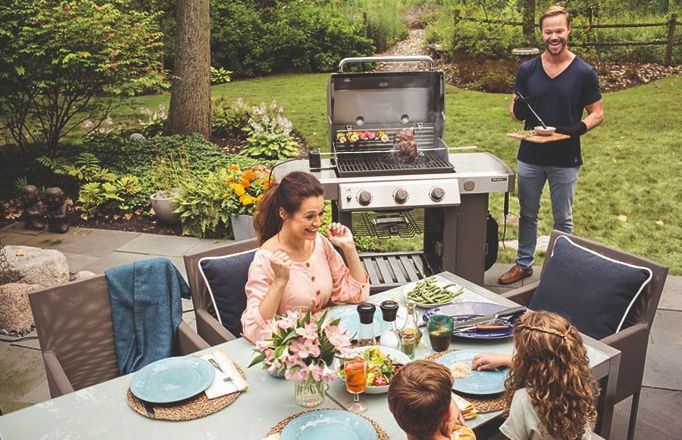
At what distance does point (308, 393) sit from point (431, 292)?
0.96m

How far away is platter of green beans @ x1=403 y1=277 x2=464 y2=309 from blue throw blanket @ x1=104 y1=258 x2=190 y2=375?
109 cm

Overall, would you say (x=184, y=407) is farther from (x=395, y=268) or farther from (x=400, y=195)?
(x=395, y=268)

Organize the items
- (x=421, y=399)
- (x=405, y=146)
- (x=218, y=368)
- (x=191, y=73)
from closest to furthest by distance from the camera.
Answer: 1. (x=421, y=399)
2. (x=218, y=368)
3. (x=405, y=146)
4. (x=191, y=73)

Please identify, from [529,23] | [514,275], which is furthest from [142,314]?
[529,23]

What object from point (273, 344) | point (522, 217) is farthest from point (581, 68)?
point (273, 344)

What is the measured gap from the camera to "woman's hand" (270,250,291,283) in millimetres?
2467

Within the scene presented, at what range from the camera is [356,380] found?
6.85 feet

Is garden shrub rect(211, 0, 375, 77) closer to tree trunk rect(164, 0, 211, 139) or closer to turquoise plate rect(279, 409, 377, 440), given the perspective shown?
tree trunk rect(164, 0, 211, 139)

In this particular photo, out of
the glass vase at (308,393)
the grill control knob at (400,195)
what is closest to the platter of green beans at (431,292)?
the glass vase at (308,393)

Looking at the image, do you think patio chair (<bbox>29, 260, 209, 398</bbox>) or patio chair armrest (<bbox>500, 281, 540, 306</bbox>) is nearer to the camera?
patio chair (<bbox>29, 260, 209, 398</bbox>)

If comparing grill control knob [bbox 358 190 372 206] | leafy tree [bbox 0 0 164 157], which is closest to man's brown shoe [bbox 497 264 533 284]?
grill control knob [bbox 358 190 372 206]

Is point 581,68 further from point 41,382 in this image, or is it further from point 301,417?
point 41,382

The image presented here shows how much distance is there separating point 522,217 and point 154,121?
19.1 ft

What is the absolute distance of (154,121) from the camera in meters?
8.61
